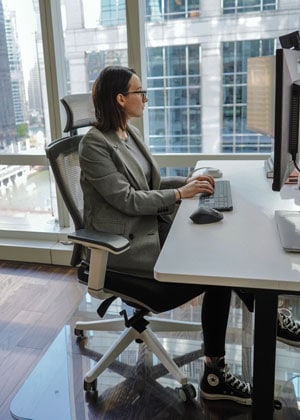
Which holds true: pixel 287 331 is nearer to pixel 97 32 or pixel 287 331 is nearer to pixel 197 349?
pixel 197 349

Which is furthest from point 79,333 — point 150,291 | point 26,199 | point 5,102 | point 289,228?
A: point 5,102

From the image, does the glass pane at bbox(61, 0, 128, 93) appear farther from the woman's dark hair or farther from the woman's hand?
the woman's hand

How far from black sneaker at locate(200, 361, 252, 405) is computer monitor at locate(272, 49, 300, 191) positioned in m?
0.83

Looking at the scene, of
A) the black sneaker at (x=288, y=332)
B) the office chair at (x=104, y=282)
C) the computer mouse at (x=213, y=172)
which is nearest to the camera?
the office chair at (x=104, y=282)

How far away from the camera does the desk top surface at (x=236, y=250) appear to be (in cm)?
112

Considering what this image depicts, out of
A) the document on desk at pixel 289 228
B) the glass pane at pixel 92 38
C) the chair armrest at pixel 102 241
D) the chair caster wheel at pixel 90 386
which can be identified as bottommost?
the chair caster wheel at pixel 90 386

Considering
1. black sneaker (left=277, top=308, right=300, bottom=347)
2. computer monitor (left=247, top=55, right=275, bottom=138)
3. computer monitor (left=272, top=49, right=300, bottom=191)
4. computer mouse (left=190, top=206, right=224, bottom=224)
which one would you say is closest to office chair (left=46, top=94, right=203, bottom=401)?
computer mouse (left=190, top=206, right=224, bottom=224)

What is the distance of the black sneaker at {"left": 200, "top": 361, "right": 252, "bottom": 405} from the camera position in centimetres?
177

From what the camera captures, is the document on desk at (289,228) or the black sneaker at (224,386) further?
the black sneaker at (224,386)

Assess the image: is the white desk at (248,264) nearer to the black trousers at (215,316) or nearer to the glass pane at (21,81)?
the black trousers at (215,316)

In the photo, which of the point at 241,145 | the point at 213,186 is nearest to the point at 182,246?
the point at 213,186

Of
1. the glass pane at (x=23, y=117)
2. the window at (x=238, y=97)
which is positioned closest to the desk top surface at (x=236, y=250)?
the window at (x=238, y=97)

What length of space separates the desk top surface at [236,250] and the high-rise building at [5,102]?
1.95 metres

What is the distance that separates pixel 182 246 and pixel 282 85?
0.53 m
